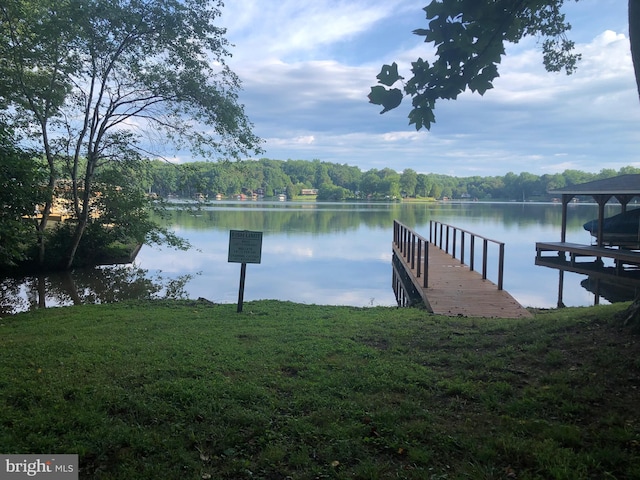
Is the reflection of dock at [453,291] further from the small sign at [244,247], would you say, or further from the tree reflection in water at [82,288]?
the tree reflection in water at [82,288]

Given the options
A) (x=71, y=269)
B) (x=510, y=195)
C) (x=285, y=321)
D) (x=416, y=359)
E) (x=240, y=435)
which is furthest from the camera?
(x=510, y=195)

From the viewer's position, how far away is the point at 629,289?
13273 mm

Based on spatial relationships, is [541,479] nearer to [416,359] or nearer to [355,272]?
[416,359]

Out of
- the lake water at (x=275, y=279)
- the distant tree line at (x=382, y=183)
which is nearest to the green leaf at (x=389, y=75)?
the lake water at (x=275, y=279)

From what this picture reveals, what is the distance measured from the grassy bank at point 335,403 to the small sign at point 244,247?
2246 millimetres

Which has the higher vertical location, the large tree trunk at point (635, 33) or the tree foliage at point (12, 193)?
the large tree trunk at point (635, 33)

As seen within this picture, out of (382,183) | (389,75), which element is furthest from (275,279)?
(382,183)

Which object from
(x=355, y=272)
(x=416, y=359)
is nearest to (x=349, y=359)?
(x=416, y=359)

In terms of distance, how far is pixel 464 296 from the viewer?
8.57m

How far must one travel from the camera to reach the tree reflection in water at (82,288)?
10.1 metres

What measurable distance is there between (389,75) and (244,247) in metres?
4.76

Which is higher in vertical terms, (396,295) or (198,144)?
(198,144)

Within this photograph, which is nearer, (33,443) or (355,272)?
(33,443)

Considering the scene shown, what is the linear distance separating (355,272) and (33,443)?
12.3 meters
